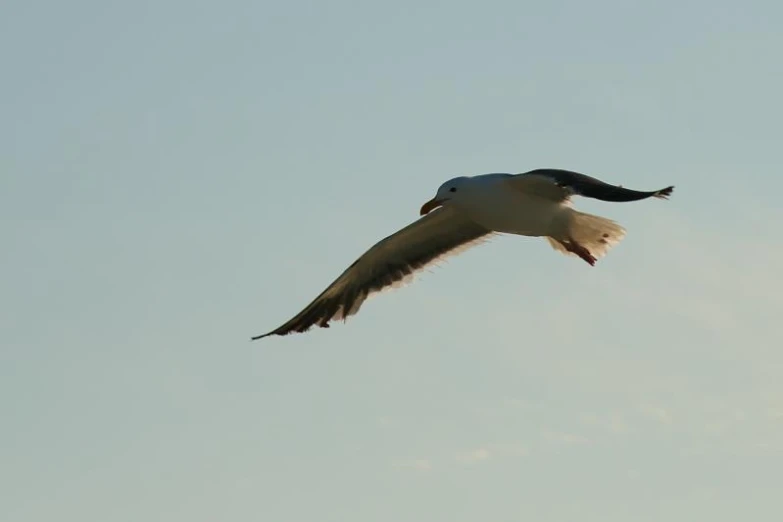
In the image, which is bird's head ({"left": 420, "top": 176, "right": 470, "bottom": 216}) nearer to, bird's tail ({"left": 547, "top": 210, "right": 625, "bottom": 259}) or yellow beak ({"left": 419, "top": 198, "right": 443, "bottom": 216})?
yellow beak ({"left": 419, "top": 198, "right": 443, "bottom": 216})

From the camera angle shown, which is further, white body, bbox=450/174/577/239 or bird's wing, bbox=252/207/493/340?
bird's wing, bbox=252/207/493/340

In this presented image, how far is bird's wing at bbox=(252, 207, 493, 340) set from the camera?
12.5 m

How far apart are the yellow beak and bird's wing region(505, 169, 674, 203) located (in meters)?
0.82

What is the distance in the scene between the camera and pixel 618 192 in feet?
31.9

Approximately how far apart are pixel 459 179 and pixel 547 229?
841 millimetres

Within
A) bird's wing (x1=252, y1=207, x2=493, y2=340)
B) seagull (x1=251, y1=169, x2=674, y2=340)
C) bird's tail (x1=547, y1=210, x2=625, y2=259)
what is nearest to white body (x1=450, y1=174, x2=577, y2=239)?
seagull (x1=251, y1=169, x2=674, y2=340)

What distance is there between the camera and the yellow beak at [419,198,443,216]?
38.1 ft

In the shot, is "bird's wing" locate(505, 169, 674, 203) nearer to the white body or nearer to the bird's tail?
the white body

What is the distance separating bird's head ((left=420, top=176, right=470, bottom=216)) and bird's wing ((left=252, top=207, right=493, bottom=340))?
831 millimetres

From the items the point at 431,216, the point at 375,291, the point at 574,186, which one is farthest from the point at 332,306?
the point at 574,186

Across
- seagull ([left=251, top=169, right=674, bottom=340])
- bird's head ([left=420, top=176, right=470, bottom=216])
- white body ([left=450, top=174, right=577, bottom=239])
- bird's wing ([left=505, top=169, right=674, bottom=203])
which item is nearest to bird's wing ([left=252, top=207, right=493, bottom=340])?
seagull ([left=251, top=169, right=674, bottom=340])

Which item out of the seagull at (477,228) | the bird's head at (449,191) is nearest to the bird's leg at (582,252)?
the seagull at (477,228)

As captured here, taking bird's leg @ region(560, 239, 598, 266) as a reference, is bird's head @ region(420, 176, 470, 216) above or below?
above

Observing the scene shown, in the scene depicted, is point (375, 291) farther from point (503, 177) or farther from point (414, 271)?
point (503, 177)
